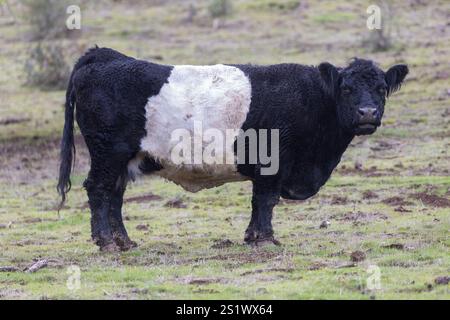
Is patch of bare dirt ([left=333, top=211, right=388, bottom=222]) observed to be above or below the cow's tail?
below

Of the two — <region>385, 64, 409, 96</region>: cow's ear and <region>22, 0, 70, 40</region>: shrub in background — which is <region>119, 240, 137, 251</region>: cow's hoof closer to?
<region>385, 64, 409, 96</region>: cow's ear

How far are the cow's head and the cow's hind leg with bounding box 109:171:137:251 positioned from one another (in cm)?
274

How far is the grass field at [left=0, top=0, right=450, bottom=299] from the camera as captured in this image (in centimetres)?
996

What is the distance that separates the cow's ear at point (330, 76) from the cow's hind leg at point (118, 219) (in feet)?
8.81

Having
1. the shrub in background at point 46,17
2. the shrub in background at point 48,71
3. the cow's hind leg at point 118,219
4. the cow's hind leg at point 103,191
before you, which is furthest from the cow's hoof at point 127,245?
the shrub in background at point 46,17

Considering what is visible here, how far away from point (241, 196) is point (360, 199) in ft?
7.00

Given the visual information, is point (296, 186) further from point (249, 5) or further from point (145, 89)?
point (249, 5)

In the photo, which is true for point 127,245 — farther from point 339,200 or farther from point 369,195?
point 369,195

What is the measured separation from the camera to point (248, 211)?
1589 cm

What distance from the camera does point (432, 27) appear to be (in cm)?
3262

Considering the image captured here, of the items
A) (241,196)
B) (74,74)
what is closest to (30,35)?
(241,196)

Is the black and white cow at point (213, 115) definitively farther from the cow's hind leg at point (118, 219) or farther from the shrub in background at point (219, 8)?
the shrub in background at point (219, 8)

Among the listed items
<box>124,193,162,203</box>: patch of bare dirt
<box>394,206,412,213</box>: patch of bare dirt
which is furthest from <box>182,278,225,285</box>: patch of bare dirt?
<box>124,193,162,203</box>: patch of bare dirt

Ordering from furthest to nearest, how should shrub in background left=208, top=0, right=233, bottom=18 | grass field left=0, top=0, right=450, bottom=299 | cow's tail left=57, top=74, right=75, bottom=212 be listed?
1. shrub in background left=208, top=0, right=233, bottom=18
2. cow's tail left=57, top=74, right=75, bottom=212
3. grass field left=0, top=0, right=450, bottom=299
